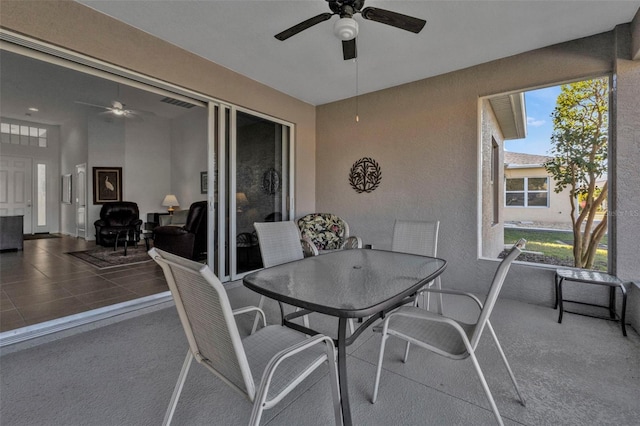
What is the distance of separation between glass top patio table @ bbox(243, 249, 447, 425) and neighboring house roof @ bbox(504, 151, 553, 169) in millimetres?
2673

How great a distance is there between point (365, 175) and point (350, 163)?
35 cm

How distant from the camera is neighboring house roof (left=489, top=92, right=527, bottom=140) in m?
4.11

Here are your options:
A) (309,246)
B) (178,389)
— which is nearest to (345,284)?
(178,389)

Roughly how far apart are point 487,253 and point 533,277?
36.2 inches

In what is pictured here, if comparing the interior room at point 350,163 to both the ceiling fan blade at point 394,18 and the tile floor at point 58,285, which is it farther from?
the ceiling fan blade at point 394,18

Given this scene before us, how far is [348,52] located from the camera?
2348 mm

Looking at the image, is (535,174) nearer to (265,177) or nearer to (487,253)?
(487,253)

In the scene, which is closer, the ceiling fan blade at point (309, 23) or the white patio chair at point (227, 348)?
the white patio chair at point (227, 348)

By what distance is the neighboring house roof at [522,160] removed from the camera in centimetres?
368

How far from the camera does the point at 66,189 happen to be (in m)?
8.04

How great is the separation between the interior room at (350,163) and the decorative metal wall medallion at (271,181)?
0.02m

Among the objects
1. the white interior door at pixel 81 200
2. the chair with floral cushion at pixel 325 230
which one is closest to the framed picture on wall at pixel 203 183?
the white interior door at pixel 81 200

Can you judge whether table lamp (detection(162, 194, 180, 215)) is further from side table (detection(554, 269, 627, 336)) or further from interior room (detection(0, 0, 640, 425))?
side table (detection(554, 269, 627, 336))

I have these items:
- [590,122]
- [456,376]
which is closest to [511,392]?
[456,376]
